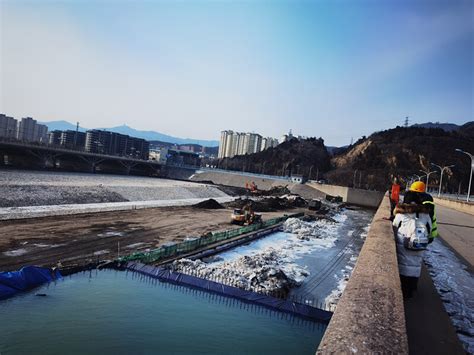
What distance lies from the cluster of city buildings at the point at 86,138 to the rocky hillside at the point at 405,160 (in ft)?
234

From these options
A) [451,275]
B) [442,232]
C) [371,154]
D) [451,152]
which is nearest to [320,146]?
[371,154]

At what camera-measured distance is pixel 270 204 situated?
161ft

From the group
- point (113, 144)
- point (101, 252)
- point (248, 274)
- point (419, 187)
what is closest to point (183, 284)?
point (248, 274)

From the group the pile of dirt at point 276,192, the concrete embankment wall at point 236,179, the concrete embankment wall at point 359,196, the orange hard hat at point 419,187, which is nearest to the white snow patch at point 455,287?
the orange hard hat at point 419,187

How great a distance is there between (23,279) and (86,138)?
11613cm

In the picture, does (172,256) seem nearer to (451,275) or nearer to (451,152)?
(451,275)

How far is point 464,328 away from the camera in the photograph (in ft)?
19.4

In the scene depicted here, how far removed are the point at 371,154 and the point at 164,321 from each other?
124m

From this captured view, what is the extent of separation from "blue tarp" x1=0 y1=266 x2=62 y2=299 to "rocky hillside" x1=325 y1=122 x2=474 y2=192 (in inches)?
3946

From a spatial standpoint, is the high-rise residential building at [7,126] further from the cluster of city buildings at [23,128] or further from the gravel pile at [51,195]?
the gravel pile at [51,195]

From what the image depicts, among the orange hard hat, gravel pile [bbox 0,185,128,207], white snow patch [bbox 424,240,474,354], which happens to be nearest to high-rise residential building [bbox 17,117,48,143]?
gravel pile [bbox 0,185,128,207]

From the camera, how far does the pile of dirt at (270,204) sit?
152 ft

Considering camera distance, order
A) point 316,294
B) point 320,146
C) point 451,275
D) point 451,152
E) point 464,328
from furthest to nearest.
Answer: point 320,146
point 451,152
point 316,294
point 451,275
point 464,328

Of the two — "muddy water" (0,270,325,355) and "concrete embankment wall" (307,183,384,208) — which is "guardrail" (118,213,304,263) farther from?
"concrete embankment wall" (307,183,384,208)
